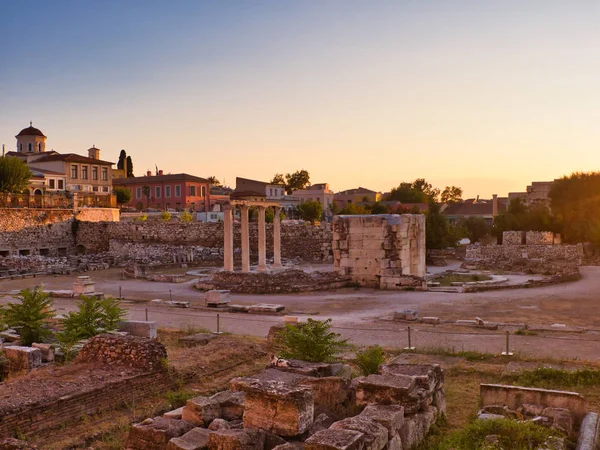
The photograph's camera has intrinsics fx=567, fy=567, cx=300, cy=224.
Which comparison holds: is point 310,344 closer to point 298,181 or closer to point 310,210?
point 310,210

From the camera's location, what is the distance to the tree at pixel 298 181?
118812 mm

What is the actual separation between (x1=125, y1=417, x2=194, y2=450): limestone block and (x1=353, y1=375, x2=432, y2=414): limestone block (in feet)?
9.13

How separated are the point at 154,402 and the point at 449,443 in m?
5.61

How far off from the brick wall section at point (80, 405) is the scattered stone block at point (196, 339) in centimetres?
379

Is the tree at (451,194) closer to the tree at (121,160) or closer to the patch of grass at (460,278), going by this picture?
the tree at (121,160)

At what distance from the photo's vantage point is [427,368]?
10.0 meters

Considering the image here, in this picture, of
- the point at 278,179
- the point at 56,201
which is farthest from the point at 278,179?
the point at 56,201

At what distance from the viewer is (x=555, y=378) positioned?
11297mm

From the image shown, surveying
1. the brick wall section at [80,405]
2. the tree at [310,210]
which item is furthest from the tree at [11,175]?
the brick wall section at [80,405]

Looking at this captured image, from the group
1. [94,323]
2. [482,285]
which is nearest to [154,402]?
[94,323]

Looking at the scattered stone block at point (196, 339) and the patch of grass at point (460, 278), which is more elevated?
the patch of grass at point (460, 278)

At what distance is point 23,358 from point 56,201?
42.6 metres

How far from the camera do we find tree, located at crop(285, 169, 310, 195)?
390 feet

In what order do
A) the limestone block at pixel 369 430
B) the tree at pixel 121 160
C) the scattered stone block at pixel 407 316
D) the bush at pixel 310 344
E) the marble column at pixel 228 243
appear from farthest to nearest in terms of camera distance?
the tree at pixel 121 160
the marble column at pixel 228 243
the scattered stone block at pixel 407 316
the bush at pixel 310 344
the limestone block at pixel 369 430
